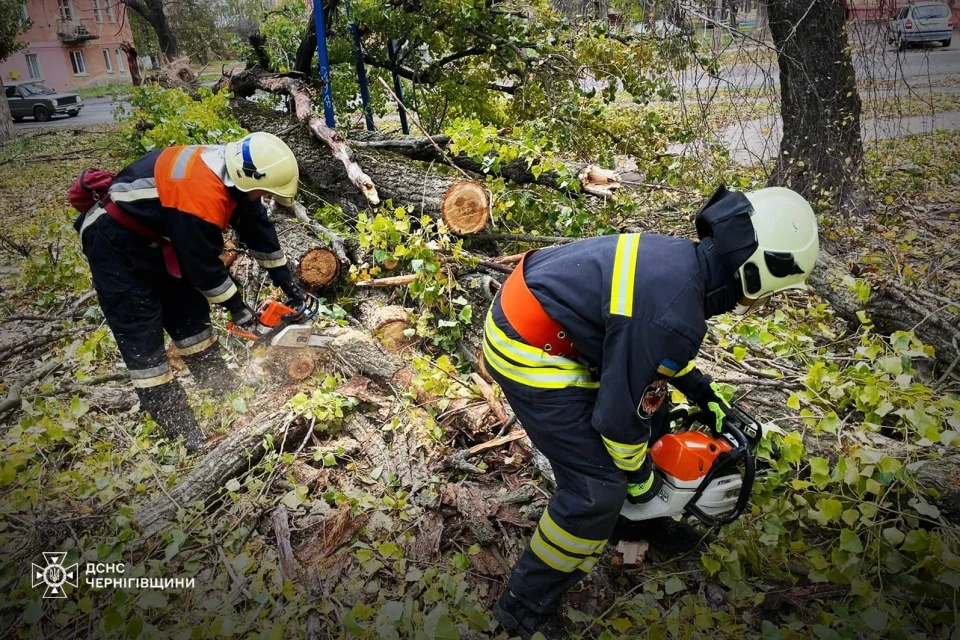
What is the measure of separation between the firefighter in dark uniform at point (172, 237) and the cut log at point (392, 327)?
739mm

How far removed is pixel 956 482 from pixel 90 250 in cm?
429

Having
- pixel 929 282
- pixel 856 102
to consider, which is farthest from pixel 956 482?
pixel 856 102

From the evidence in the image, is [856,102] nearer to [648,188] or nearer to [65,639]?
[648,188]

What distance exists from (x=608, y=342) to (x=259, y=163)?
2.23 metres

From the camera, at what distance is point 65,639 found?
7.69ft

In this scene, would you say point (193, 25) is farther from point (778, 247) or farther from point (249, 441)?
point (778, 247)

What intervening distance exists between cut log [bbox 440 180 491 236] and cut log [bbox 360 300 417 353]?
2.52 ft

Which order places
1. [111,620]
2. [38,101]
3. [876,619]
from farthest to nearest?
[38,101]
[111,620]
[876,619]

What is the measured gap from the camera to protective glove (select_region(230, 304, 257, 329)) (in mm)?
3447

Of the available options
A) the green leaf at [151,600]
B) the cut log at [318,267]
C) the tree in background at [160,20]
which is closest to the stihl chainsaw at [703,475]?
the green leaf at [151,600]

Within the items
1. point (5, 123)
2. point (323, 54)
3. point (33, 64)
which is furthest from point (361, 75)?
point (5, 123)

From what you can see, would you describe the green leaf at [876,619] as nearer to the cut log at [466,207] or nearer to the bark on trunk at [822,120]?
the cut log at [466,207]

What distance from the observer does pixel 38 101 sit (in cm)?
1405

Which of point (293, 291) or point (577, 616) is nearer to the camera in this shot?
point (577, 616)
